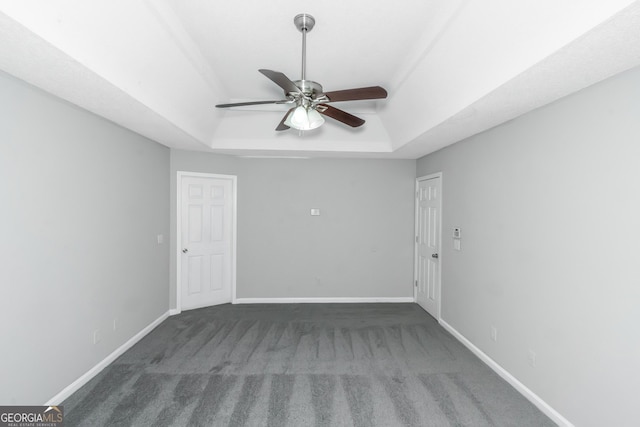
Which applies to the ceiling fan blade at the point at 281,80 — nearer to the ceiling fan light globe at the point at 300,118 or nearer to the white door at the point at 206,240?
the ceiling fan light globe at the point at 300,118

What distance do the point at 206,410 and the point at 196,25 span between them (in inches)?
114

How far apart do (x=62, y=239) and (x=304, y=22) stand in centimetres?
251

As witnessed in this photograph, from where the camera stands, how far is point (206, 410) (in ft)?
7.47

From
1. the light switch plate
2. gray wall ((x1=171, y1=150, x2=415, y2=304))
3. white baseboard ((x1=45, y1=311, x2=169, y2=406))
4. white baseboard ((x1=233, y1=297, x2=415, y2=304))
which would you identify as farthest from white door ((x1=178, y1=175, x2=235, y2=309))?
the light switch plate

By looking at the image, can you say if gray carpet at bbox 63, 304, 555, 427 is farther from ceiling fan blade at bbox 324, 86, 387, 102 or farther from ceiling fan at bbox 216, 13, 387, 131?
ceiling fan blade at bbox 324, 86, 387, 102

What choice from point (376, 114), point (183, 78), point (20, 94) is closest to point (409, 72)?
point (376, 114)

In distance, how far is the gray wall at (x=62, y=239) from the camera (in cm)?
198

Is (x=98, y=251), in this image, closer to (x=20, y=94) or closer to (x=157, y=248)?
(x=157, y=248)

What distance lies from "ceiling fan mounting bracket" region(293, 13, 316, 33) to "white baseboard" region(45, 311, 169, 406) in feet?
11.0

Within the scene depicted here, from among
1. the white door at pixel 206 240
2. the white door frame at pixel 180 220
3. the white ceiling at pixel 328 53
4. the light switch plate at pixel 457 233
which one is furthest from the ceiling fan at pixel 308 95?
the white door at pixel 206 240

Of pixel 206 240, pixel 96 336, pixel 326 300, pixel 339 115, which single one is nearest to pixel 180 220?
pixel 206 240

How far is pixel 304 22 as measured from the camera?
213cm

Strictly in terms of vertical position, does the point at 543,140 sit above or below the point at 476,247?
above

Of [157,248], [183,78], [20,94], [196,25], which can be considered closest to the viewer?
[20,94]
